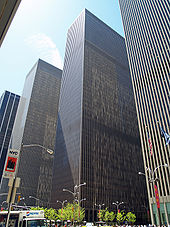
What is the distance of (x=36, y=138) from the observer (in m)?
170

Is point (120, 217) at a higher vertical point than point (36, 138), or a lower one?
lower

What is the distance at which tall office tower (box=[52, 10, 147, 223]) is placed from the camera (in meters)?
105

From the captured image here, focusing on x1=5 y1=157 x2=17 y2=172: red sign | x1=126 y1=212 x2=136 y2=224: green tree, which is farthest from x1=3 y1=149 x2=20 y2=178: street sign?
x1=126 y1=212 x2=136 y2=224: green tree

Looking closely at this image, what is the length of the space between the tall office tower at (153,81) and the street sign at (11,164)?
47436mm

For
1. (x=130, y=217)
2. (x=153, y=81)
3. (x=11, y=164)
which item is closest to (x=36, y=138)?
(x=130, y=217)

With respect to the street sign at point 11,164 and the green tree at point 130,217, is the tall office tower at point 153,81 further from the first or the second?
the street sign at point 11,164

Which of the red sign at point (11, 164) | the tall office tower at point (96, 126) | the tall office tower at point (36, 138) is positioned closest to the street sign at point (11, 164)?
the red sign at point (11, 164)

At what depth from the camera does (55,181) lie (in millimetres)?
120250

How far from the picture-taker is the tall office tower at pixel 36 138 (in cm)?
15325

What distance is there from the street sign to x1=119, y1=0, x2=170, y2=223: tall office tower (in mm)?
47436

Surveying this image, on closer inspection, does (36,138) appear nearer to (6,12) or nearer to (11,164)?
(11,164)

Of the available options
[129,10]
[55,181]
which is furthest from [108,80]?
[55,181]

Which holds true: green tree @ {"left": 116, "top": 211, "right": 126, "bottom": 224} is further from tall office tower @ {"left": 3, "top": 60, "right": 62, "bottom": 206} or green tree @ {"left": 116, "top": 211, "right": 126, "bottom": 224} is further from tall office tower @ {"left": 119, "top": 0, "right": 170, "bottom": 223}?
tall office tower @ {"left": 3, "top": 60, "right": 62, "bottom": 206}

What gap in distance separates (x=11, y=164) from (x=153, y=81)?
68360 millimetres
